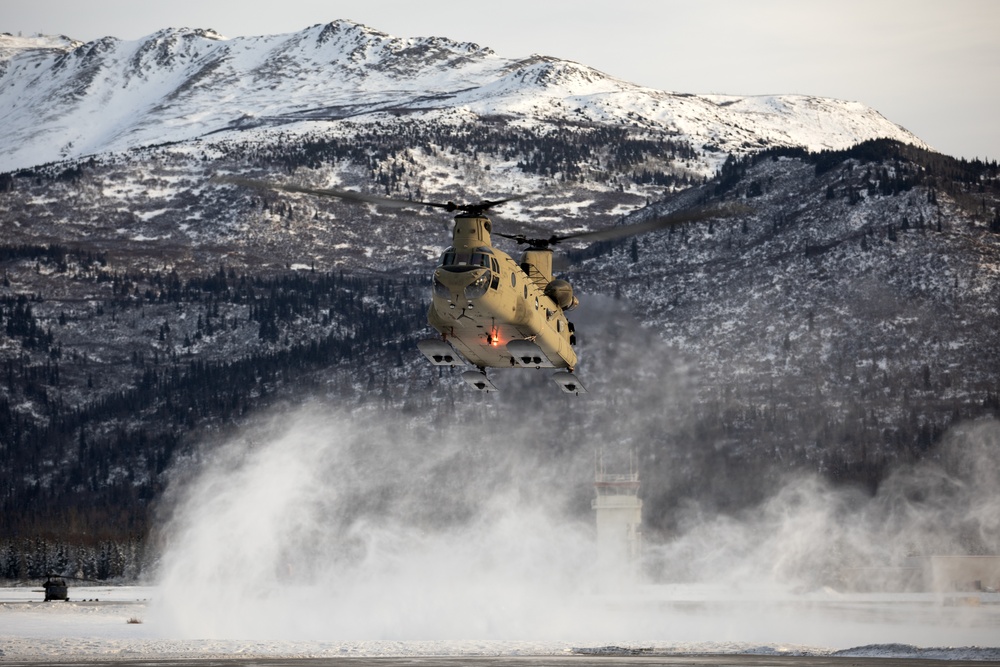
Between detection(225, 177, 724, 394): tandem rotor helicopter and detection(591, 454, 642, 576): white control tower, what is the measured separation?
327 ft

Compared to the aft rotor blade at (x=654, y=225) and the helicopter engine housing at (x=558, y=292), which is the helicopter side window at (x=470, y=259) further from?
the helicopter engine housing at (x=558, y=292)

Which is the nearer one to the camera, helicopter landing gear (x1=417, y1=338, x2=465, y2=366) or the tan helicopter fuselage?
the tan helicopter fuselage

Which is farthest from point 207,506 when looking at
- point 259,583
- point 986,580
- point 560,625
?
point 986,580

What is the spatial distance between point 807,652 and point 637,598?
62727mm

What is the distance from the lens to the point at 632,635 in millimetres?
87500

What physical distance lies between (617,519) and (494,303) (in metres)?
113

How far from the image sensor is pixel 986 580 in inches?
5782

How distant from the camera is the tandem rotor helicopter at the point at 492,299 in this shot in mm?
59938

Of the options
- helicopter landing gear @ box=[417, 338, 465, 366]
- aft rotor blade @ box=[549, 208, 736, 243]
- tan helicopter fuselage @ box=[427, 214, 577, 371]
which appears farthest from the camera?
helicopter landing gear @ box=[417, 338, 465, 366]

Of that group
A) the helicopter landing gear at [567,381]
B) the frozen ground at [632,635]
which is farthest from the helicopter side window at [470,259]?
the frozen ground at [632,635]

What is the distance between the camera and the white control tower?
16725 cm

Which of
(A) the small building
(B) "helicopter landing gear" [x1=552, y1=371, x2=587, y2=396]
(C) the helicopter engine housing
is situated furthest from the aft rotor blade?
(A) the small building

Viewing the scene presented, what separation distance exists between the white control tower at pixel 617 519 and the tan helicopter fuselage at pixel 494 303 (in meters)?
101

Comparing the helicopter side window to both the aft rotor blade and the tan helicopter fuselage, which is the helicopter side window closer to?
the tan helicopter fuselage
